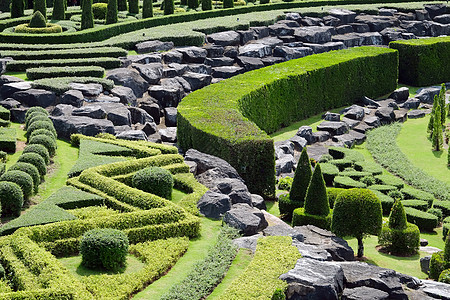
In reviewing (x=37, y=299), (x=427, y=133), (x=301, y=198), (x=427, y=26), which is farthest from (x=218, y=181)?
(x=427, y=26)

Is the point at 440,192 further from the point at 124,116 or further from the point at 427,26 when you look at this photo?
the point at 427,26

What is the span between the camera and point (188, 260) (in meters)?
14.5

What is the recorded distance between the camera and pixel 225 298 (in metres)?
12.6

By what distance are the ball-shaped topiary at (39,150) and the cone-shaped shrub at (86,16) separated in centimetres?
1899

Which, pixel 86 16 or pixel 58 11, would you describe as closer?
pixel 86 16

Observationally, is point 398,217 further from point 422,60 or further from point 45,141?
point 422,60

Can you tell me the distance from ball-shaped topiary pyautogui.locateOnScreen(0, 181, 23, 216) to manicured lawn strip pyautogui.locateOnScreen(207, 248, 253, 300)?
576 cm

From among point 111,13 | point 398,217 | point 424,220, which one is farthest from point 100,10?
point 398,217

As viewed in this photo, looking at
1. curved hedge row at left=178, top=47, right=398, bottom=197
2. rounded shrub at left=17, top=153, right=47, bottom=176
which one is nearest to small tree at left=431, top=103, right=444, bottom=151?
curved hedge row at left=178, top=47, right=398, bottom=197

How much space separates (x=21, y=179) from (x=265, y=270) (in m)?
7.11

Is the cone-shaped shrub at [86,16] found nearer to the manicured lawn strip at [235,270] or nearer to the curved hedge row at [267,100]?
the curved hedge row at [267,100]

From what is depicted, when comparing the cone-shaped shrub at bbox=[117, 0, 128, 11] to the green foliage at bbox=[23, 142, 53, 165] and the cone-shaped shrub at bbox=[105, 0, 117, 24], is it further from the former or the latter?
the green foliage at bbox=[23, 142, 53, 165]

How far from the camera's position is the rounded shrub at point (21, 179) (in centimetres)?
1614

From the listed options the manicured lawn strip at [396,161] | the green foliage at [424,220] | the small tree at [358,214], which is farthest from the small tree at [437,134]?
the small tree at [358,214]
